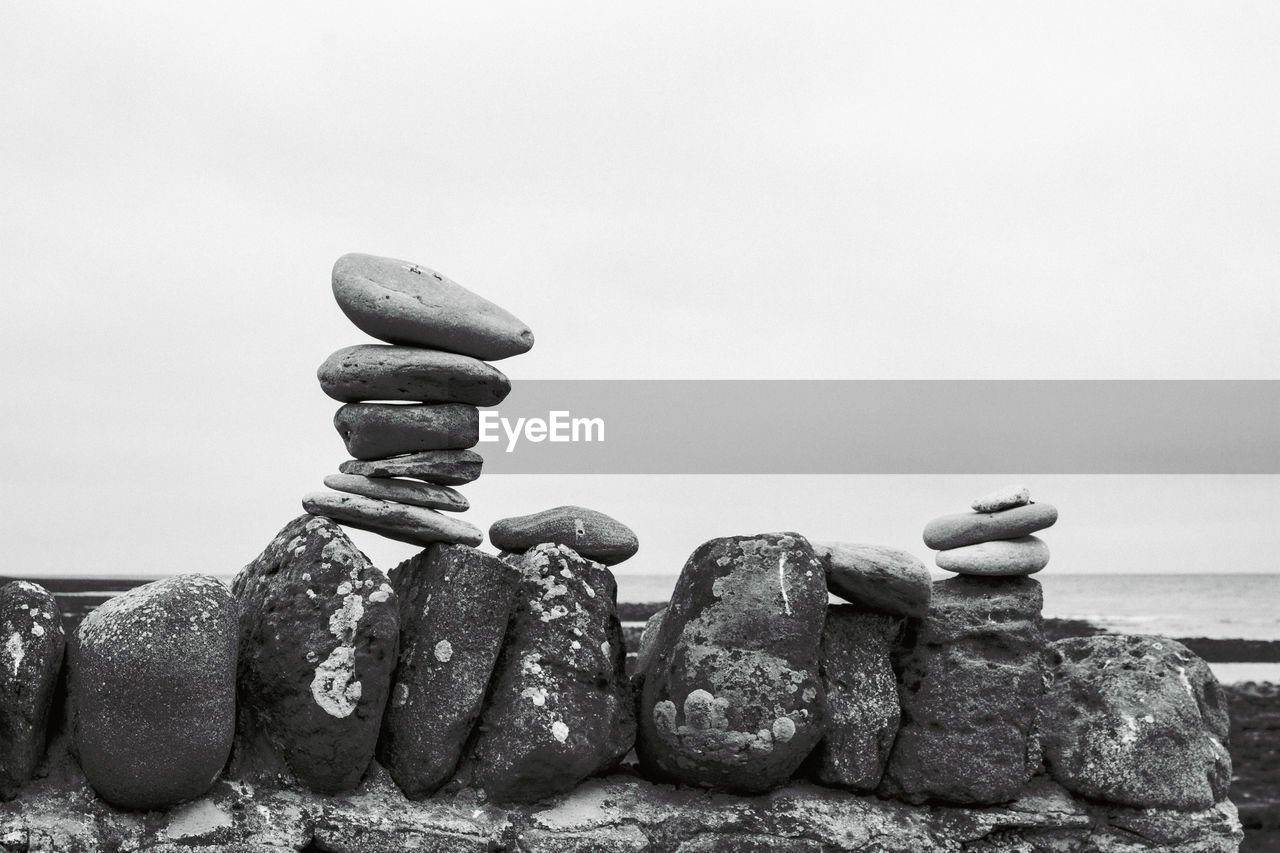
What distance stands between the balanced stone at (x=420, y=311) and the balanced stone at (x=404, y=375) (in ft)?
0.31

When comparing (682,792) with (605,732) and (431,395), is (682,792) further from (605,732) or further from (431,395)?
(431,395)

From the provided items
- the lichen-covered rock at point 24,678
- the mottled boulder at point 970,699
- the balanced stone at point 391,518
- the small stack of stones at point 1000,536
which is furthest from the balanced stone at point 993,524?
the lichen-covered rock at point 24,678

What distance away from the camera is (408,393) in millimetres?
6395

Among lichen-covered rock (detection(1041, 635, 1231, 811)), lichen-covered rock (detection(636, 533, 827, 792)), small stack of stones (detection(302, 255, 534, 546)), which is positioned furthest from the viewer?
lichen-covered rock (detection(1041, 635, 1231, 811))

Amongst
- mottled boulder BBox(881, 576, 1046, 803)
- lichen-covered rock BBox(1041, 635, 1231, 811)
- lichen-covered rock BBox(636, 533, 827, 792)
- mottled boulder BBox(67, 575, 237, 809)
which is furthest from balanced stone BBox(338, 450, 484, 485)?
lichen-covered rock BBox(1041, 635, 1231, 811)

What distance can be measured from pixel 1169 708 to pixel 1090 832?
0.87m

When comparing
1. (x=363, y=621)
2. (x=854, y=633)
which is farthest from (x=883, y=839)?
(x=363, y=621)

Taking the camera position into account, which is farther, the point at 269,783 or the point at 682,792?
the point at 682,792

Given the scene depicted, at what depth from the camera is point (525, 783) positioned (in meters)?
5.97

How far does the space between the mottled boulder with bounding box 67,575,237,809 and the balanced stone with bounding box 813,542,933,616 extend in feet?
10.6

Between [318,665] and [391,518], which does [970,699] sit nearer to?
[391,518]

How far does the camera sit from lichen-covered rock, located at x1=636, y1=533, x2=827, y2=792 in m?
6.11

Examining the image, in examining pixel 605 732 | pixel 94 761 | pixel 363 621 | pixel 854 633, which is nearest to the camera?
pixel 94 761

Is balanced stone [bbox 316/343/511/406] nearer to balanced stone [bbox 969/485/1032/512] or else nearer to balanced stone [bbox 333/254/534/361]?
balanced stone [bbox 333/254/534/361]
